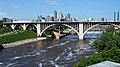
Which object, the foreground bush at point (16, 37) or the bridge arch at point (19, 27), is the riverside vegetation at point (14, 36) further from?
the bridge arch at point (19, 27)

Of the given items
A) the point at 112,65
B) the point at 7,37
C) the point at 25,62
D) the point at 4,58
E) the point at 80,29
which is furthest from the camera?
the point at 80,29

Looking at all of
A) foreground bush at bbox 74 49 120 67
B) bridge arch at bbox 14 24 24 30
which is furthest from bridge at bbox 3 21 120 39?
foreground bush at bbox 74 49 120 67

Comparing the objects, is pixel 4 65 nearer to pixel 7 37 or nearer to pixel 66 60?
pixel 66 60

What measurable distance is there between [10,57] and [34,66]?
1022cm

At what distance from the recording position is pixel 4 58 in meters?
48.8

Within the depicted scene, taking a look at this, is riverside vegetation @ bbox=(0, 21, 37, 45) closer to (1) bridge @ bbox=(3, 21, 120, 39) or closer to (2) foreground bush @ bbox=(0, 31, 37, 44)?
(2) foreground bush @ bbox=(0, 31, 37, 44)

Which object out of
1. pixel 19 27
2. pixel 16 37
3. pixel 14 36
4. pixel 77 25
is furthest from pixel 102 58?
pixel 19 27

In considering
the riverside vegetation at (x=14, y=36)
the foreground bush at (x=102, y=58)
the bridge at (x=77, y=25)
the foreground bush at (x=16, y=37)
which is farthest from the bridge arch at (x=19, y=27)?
the foreground bush at (x=102, y=58)

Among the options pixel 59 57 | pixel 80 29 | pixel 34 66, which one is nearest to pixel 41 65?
pixel 34 66

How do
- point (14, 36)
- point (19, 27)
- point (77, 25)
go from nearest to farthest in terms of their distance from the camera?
point (14, 36) → point (77, 25) → point (19, 27)

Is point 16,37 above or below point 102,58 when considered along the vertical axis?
below

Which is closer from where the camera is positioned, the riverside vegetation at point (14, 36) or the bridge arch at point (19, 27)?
the riverside vegetation at point (14, 36)

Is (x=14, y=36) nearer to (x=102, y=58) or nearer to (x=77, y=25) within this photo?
(x=77, y=25)

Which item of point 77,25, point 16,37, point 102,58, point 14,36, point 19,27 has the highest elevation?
point 77,25
